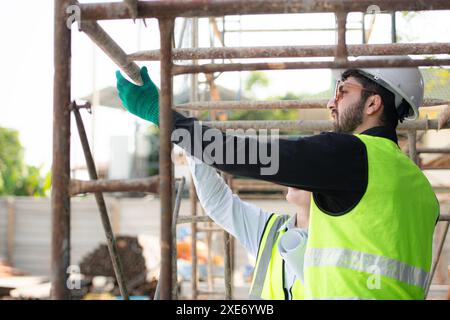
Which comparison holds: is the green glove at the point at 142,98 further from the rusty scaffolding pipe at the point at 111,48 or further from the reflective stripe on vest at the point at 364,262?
the reflective stripe on vest at the point at 364,262

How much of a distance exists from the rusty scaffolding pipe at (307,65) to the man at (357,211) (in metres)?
0.16

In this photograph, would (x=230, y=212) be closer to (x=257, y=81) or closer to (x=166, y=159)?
(x=166, y=159)

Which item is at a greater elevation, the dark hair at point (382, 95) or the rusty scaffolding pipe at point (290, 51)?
the rusty scaffolding pipe at point (290, 51)

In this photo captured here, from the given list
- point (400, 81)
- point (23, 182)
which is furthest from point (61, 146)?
point (23, 182)

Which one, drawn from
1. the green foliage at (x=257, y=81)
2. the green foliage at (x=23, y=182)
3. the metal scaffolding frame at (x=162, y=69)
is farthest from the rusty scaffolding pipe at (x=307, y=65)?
the green foliage at (x=257, y=81)

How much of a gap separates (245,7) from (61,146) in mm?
676

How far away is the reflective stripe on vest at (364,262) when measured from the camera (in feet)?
6.49

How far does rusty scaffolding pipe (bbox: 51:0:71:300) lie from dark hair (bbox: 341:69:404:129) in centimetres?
120

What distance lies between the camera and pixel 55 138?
5.67 feet

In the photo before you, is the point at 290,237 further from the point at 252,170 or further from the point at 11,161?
the point at 11,161

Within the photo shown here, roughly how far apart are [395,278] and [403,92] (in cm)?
84

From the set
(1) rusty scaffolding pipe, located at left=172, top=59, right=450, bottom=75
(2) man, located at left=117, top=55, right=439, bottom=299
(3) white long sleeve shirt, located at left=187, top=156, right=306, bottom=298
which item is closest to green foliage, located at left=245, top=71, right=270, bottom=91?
(3) white long sleeve shirt, located at left=187, top=156, right=306, bottom=298

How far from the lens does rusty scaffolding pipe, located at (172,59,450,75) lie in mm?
1790

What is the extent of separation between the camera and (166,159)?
1706 millimetres
